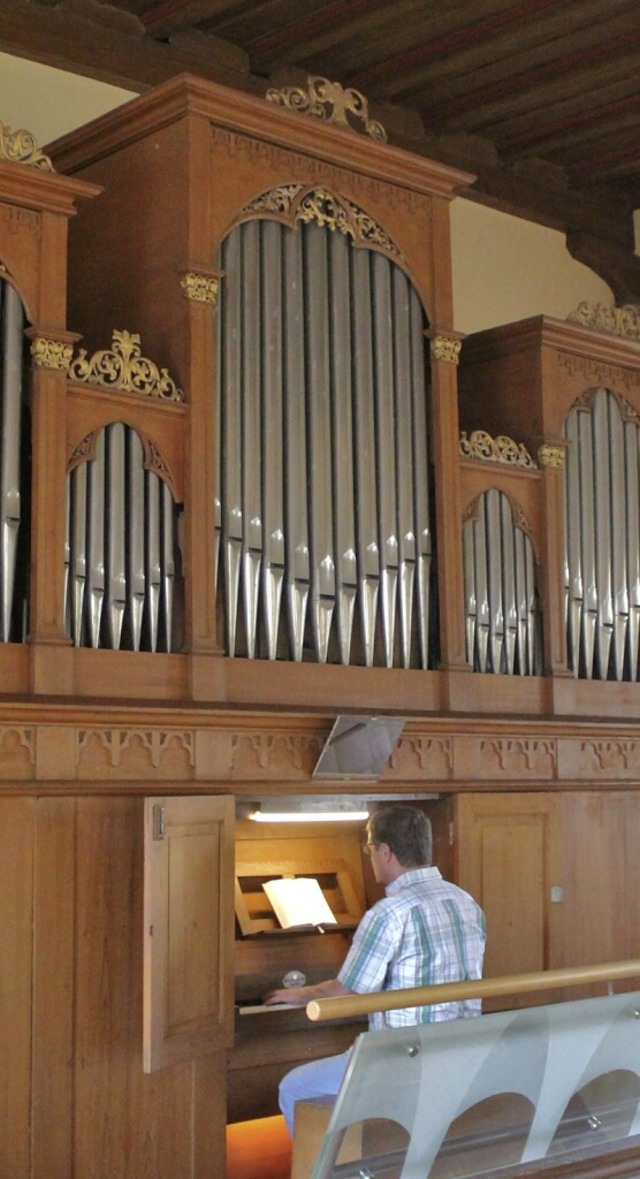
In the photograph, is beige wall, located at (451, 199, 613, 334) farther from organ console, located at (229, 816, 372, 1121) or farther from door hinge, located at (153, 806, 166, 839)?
door hinge, located at (153, 806, 166, 839)

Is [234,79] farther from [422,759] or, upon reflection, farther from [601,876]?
[601,876]

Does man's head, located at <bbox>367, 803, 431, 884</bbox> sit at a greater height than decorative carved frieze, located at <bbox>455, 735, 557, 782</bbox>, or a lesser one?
lesser

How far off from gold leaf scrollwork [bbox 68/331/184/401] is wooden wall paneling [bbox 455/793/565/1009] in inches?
98.0

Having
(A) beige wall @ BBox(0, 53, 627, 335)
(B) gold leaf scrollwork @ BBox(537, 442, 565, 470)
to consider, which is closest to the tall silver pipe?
(B) gold leaf scrollwork @ BBox(537, 442, 565, 470)

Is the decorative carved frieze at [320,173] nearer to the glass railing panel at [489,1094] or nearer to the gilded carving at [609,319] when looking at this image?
the gilded carving at [609,319]

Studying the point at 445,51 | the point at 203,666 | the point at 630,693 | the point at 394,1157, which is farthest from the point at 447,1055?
the point at 445,51

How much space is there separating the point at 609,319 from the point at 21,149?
13.0 feet

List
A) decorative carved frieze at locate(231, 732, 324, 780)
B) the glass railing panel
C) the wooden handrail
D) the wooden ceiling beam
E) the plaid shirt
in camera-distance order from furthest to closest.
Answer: the wooden ceiling beam → decorative carved frieze at locate(231, 732, 324, 780) → the plaid shirt → the wooden handrail → the glass railing panel

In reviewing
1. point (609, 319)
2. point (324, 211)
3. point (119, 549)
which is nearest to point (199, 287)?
point (324, 211)

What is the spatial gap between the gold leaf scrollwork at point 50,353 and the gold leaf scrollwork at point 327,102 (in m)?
1.72

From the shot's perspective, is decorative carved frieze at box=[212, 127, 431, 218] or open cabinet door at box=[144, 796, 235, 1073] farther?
decorative carved frieze at box=[212, 127, 431, 218]

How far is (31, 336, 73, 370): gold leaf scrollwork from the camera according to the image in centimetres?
654

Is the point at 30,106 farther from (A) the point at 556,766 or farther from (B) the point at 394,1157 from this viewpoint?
(B) the point at 394,1157

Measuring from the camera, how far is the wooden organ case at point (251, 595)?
6.43 meters
